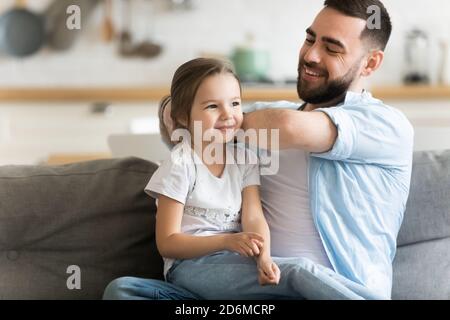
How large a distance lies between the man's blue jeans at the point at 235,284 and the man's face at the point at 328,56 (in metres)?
0.45

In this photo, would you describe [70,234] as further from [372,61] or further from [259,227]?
[372,61]

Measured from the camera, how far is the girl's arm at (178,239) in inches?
58.8

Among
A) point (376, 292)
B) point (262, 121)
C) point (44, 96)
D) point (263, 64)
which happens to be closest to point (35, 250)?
point (262, 121)

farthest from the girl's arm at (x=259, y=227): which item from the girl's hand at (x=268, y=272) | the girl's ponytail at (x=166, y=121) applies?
the girl's ponytail at (x=166, y=121)

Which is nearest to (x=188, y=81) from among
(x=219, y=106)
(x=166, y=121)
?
(x=219, y=106)

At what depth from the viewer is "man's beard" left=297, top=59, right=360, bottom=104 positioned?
1745mm

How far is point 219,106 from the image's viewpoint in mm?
1552

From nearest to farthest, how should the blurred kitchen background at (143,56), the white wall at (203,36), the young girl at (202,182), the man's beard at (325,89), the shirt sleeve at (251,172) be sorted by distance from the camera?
the young girl at (202,182), the shirt sleeve at (251,172), the man's beard at (325,89), the blurred kitchen background at (143,56), the white wall at (203,36)

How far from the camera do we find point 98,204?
1818 millimetres

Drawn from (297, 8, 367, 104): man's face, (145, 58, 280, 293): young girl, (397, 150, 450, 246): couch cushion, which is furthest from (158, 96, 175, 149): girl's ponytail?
(397, 150, 450, 246): couch cushion

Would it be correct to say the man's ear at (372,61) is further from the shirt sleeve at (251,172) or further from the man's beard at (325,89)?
the shirt sleeve at (251,172)

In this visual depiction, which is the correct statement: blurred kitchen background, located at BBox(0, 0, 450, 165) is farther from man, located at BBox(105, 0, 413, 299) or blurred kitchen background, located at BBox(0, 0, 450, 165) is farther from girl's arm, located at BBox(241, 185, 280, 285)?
girl's arm, located at BBox(241, 185, 280, 285)

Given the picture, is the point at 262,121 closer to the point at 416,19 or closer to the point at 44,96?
the point at 44,96

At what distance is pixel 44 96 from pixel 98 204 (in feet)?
7.63
